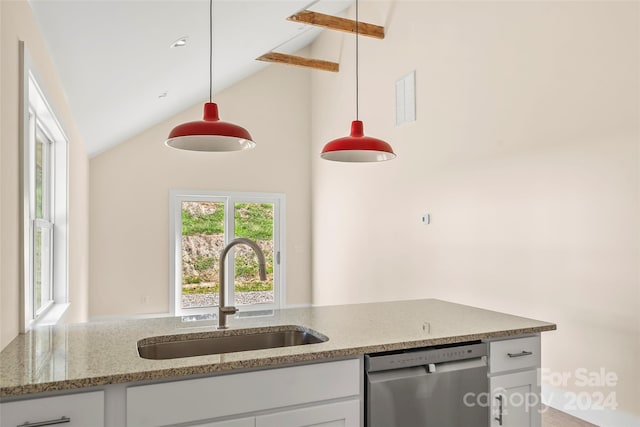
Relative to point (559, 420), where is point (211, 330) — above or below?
above

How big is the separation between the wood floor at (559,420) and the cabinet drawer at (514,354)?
1.42 m

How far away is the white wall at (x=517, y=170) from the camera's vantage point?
2.93 metres

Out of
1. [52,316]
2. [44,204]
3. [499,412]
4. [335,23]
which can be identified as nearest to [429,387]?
[499,412]

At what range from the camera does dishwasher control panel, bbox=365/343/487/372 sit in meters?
1.73

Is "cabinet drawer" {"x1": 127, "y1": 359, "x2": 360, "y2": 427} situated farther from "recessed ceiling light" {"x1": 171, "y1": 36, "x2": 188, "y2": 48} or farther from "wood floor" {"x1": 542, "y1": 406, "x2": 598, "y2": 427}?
"recessed ceiling light" {"x1": 171, "y1": 36, "x2": 188, "y2": 48}

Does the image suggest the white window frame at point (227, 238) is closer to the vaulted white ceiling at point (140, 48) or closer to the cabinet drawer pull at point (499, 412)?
the vaulted white ceiling at point (140, 48)

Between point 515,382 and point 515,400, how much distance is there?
0.08 meters

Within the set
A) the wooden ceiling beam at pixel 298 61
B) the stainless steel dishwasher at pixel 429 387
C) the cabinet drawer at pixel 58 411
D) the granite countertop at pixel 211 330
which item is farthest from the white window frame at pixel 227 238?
the cabinet drawer at pixel 58 411

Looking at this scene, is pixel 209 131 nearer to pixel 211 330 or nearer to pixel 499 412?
pixel 211 330

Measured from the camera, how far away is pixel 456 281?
4289 millimetres

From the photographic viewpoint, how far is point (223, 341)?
202cm

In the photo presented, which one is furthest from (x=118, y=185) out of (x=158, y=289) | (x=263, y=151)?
(x=263, y=151)

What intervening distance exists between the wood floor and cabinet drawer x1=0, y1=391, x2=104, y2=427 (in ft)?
9.64

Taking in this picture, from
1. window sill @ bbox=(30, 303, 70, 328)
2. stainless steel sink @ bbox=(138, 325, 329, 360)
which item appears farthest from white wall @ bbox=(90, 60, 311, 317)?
stainless steel sink @ bbox=(138, 325, 329, 360)
